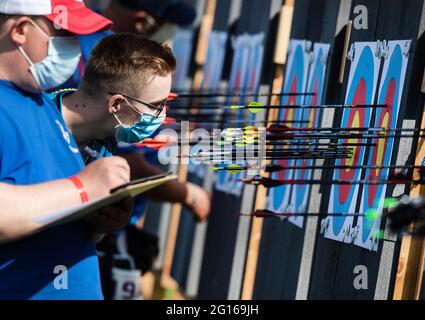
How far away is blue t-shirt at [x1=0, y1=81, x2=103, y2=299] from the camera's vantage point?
269 centimetres

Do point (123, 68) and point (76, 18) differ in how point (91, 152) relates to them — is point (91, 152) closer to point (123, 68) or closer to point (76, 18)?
point (123, 68)

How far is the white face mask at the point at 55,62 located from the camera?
9.16 ft

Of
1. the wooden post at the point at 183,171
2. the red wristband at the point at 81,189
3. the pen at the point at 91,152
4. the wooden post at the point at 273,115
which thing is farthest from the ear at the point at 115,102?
the wooden post at the point at 183,171

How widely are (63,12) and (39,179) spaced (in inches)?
21.3

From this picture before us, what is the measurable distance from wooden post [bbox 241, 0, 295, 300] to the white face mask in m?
2.08

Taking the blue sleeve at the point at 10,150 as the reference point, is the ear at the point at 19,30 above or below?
above

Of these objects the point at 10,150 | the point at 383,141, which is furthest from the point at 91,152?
the point at 383,141

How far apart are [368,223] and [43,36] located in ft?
4.84

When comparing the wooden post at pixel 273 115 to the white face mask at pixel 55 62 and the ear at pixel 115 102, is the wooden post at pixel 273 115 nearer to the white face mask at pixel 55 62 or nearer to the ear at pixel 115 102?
the ear at pixel 115 102

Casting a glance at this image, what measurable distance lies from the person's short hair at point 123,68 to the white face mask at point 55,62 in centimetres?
13

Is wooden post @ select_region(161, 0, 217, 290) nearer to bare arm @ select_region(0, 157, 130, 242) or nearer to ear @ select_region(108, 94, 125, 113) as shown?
ear @ select_region(108, 94, 125, 113)

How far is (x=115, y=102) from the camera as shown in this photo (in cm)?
315

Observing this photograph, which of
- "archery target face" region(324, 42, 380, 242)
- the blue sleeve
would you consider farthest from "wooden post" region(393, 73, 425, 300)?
the blue sleeve
